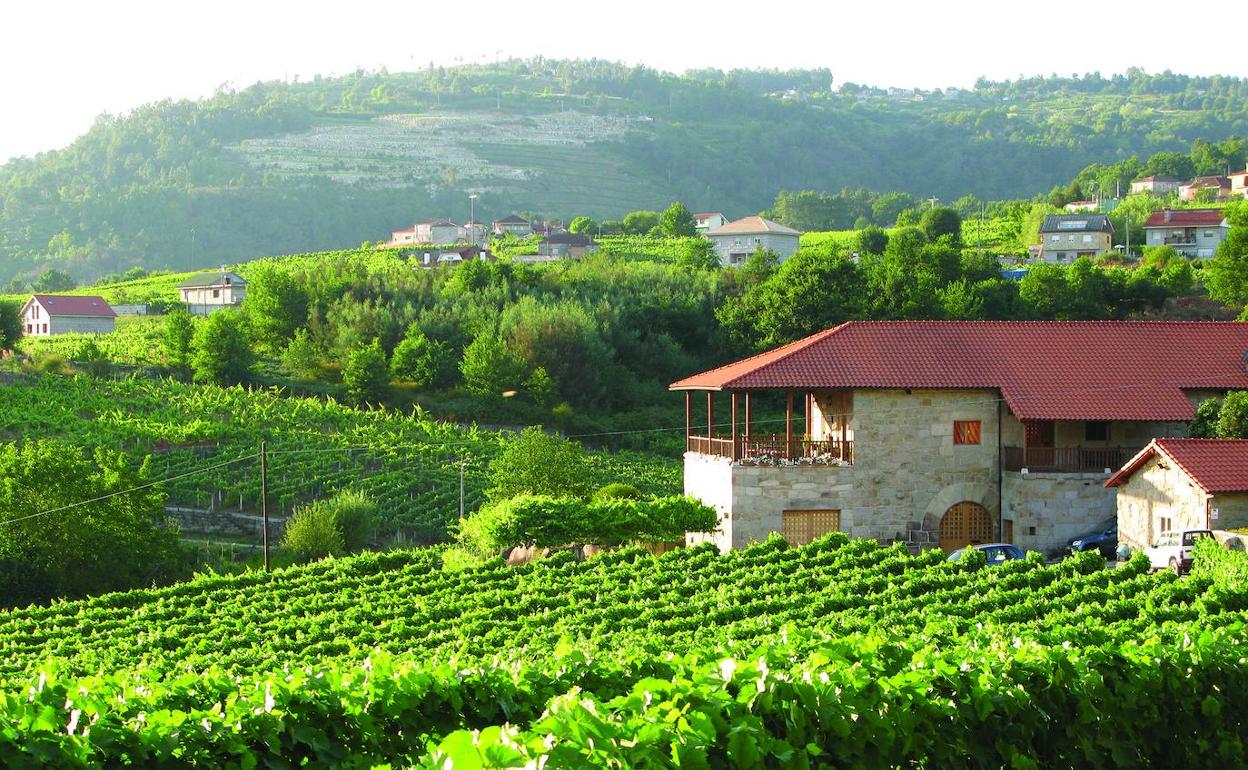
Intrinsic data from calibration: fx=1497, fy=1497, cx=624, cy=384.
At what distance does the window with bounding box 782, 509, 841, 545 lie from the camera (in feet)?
115

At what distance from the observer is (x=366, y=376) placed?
65.6 m

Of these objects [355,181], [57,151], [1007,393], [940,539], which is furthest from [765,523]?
[57,151]

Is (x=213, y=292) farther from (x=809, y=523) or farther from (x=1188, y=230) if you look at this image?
(x=809, y=523)

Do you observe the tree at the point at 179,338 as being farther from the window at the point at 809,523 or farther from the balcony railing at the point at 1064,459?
the balcony railing at the point at 1064,459

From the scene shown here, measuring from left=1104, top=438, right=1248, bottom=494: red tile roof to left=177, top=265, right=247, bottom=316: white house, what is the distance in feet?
224

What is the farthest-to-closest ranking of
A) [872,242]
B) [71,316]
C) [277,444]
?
[872,242], [71,316], [277,444]

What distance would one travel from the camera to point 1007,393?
35.9 m

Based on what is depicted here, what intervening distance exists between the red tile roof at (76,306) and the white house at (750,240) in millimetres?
41669

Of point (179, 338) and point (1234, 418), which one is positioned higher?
point (1234, 418)

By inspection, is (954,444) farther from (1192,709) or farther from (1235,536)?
(1192,709)

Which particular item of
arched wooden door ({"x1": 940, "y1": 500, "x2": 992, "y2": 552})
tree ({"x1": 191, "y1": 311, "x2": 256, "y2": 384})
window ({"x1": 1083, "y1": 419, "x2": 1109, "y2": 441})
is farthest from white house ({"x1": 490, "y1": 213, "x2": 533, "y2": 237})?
arched wooden door ({"x1": 940, "y1": 500, "x2": 992, "y2": 552})

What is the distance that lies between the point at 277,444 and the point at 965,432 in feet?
91.9

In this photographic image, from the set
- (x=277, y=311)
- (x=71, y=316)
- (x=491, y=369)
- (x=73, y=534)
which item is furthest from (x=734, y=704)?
(x=71, y=316)

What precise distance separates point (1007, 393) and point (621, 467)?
22.5 meters
